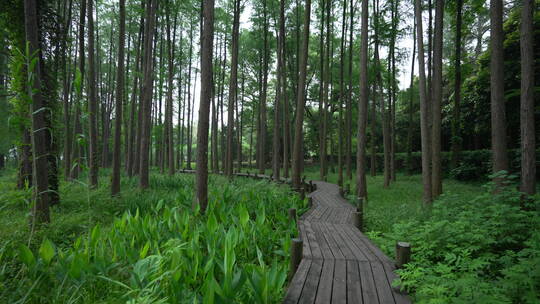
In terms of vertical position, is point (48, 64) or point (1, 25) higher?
point (1, 25)

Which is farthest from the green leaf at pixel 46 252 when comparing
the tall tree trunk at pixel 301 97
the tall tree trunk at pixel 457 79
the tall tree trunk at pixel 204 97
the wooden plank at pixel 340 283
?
the tall tree trunk at pixel 457 79

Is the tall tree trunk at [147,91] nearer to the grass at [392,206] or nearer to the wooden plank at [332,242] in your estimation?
the wooden plank at [332,242]

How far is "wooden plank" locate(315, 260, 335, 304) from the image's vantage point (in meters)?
2.57

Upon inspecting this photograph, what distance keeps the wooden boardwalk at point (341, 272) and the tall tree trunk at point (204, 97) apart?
255 cm

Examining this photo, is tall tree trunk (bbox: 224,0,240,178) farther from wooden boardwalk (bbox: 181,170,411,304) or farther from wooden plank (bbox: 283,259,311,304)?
wooden plank (bbox: 283,259,311,304)

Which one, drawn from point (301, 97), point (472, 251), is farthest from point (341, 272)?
point (301, 97)

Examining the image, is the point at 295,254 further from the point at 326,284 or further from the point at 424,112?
the point at 424,112

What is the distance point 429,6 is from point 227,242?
13798mm

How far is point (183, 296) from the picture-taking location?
7.95 ft

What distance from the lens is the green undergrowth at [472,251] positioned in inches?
94.5

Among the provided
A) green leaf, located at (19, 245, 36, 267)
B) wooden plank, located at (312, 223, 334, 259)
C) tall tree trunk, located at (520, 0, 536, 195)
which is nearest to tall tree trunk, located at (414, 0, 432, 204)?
tall tree trunk, located at (520, 0, 536, 195)

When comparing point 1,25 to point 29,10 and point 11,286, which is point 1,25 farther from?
point 11,286

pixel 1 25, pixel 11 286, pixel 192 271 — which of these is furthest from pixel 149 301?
pixel 1 25

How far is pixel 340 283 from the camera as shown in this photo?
9.52 feet
